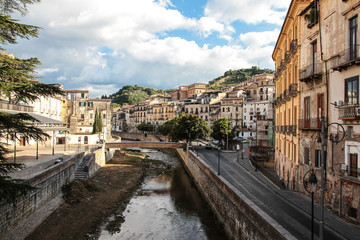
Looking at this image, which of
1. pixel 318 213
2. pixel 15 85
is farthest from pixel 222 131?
pixel 15 85

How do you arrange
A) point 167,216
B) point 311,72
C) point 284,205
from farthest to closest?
point 167,216 → point 311,72 → point 284,205

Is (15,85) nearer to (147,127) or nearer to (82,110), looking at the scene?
(82,110)

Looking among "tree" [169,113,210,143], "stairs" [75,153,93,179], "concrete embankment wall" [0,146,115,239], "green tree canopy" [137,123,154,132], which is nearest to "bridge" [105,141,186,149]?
"tree" [169,113,210,143]

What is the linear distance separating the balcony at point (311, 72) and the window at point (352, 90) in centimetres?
303

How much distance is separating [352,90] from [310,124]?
4.77 m

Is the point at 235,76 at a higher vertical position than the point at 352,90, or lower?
higher

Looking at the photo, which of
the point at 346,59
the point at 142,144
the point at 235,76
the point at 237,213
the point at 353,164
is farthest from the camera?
the point at 235,76

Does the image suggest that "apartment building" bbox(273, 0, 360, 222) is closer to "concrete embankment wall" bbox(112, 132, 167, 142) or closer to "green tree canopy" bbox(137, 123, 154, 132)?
"concrete embankment wall" bbox(112, 132, 167, 142)

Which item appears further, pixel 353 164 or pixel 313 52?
pixel 313 52

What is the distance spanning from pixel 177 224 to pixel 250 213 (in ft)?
32.0

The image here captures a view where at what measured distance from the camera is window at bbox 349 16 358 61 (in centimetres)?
1456

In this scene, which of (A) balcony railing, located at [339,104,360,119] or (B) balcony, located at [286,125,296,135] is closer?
(A) balcony railing, located at [339,104,360,119]

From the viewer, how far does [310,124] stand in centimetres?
1928

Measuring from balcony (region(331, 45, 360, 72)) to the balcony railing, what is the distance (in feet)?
7.69
